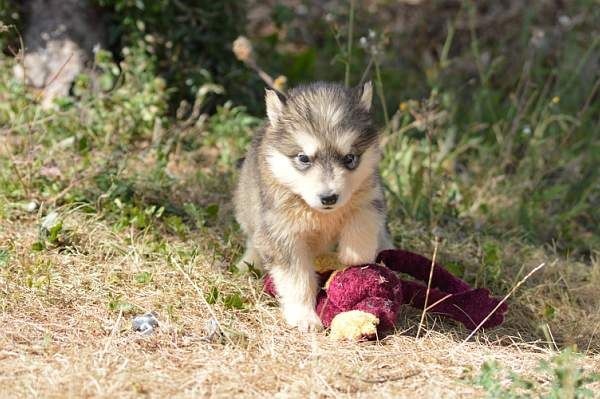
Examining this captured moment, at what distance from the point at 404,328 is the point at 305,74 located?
4.23m

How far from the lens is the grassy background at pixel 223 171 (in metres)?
5.02

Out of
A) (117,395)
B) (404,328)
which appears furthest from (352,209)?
(117,395)

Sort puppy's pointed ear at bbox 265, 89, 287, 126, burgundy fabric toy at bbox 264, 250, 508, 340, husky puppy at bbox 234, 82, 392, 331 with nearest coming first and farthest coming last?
husky puppy at bbox 234, 82, 392, 331, burgundy fabric toy at bbox 264, 250, 508, 340, puppy's pointed ear at bbox 265, 89, 287, 126

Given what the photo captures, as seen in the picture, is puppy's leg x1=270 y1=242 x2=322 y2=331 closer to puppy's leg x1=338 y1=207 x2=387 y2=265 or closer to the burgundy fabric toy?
the burgundy fabric toy

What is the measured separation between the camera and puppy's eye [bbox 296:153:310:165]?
4320 millimetres

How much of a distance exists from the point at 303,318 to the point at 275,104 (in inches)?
43.9

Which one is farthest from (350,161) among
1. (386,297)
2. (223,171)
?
(223,171)

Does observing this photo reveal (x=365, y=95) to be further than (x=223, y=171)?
No

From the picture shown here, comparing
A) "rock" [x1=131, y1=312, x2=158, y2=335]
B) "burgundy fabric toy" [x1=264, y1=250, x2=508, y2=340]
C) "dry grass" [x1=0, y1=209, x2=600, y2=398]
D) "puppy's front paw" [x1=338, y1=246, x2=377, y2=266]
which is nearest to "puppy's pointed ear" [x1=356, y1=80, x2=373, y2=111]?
"puppy's front paw" [x1=338, y1=246, x2=377, y2=266]

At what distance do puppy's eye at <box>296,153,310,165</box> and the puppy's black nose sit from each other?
23 cm

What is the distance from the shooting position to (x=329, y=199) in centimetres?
418

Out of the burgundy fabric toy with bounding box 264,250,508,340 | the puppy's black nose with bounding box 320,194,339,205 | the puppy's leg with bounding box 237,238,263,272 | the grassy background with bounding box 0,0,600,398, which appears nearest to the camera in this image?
the puppy's black nose with bounding box 320,194,339,205

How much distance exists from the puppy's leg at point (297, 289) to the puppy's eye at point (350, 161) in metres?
0.54

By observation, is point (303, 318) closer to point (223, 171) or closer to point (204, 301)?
point (204, 301)
